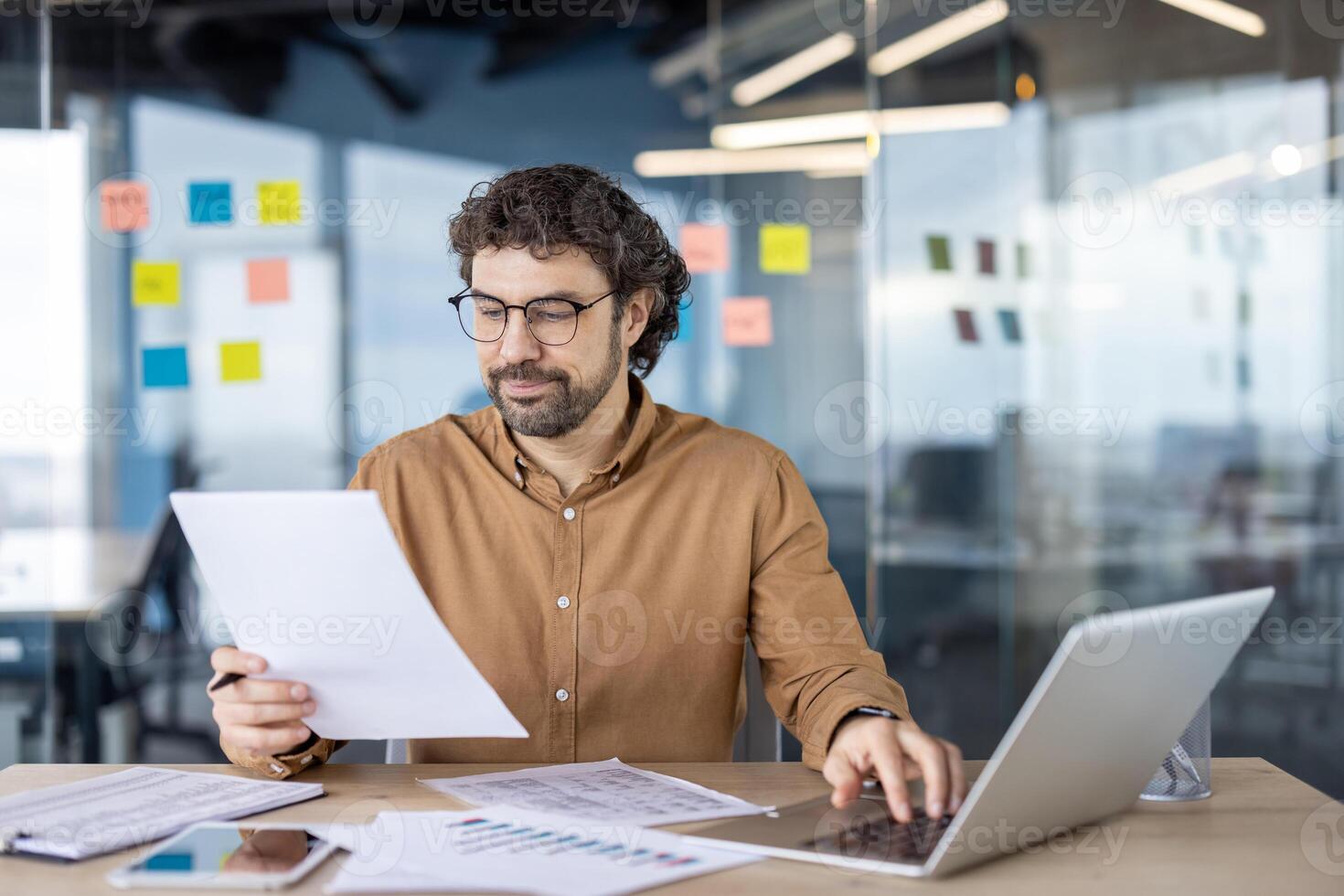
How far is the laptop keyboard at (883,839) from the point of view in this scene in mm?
1091

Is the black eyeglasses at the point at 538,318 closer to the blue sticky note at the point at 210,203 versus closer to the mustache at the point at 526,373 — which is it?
the mustache at the point at 526,373

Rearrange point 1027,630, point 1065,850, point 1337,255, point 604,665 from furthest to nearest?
point 1027,630, point 1337,255, point 604,665, point 1065,850

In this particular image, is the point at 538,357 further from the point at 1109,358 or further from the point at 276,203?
the point at 1109,358

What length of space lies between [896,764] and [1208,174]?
274 cm

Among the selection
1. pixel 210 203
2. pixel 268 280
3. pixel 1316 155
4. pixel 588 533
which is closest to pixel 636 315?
pixel 588 533

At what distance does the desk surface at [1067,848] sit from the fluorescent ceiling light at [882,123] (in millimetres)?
2414

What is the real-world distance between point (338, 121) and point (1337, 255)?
2863mm

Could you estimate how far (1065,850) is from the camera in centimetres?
114

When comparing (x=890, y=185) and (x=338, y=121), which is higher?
(x=338, y=121)

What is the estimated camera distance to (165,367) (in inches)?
138

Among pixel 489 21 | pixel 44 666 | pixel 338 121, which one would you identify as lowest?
pixel 44 666

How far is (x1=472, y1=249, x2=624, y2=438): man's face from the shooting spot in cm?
180

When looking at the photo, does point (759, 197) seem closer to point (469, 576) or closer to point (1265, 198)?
point (1265, 198)

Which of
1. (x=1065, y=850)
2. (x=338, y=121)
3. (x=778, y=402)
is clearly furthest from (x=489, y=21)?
(x=1065, y=850)
